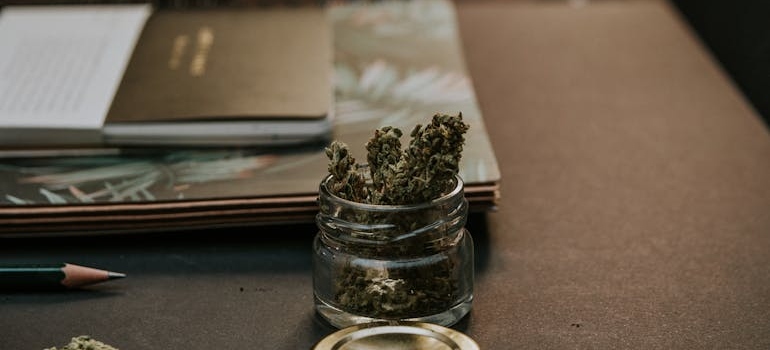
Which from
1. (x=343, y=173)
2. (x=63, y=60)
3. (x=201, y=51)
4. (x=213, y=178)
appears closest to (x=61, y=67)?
(x=63, y=60)

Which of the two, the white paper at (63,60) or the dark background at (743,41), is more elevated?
the white paper at (63,60)

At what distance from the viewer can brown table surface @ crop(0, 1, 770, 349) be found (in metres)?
0.71

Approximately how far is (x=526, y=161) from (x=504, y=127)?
10 cm

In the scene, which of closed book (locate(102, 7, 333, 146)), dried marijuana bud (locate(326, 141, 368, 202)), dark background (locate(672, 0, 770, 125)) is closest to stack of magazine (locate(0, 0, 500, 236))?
closed book (locate(102, 7, 333, 146))

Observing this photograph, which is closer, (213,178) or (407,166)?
(407,166)

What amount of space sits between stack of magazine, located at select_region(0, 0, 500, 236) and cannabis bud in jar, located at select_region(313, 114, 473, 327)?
14 centimetres

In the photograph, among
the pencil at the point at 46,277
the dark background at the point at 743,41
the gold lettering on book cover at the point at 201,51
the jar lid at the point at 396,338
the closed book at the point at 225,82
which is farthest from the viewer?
the dark background at the point at 743,41

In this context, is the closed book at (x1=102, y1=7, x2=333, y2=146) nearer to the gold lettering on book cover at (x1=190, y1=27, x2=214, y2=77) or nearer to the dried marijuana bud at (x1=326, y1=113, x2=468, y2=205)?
the gold lettering on book cover at (x1=190, y1=27, x2=214, y2=77)

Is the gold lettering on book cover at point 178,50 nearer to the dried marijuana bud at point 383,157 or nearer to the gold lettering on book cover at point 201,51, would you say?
the gold lettering on book cover at point 201,51

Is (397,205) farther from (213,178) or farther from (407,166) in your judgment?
(213,178)

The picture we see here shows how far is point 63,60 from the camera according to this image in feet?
3.76

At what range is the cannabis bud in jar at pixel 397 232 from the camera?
0.66 metres

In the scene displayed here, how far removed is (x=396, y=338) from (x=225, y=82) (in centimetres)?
48

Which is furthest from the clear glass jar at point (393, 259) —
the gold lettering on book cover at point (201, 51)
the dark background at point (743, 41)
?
the dark background at point (743, 41)
